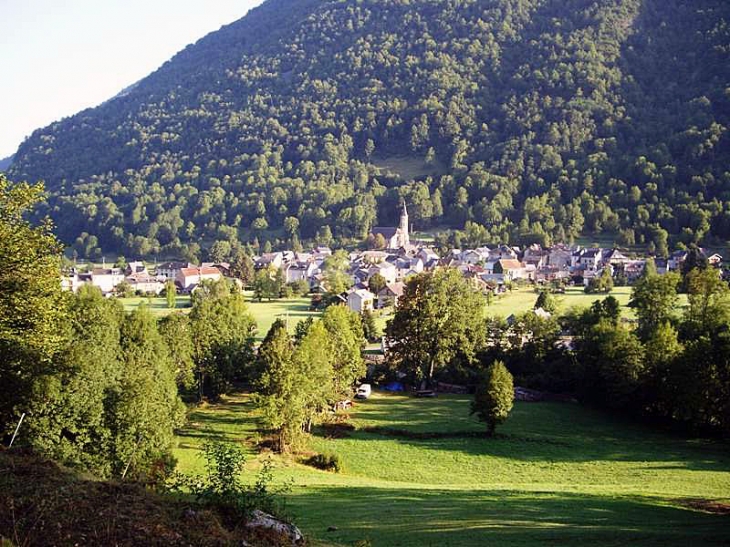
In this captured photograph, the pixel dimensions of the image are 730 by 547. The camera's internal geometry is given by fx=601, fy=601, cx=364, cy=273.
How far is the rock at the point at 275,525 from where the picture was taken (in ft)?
32.2

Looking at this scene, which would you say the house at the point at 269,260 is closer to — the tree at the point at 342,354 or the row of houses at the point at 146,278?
the row of houses at the point at 146,278

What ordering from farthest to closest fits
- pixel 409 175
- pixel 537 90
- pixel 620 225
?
pixel 537 90 < pixel 409 175 < pixel 620 225

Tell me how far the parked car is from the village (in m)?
32.1

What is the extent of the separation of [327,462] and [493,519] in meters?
10.8

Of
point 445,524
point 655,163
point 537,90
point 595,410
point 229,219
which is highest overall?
point 537,90

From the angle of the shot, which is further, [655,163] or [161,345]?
[655,163]

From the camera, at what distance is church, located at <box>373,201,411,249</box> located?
12812 centimetres

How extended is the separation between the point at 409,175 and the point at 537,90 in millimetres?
58822

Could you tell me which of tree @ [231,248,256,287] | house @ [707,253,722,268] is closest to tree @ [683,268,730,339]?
house @ [707,253,722,268]

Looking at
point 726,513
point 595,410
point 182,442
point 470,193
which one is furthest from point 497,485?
point 470,193

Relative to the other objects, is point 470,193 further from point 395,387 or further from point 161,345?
point 161,345

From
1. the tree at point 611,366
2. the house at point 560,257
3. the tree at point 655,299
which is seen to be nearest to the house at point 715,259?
the house at point 560,257

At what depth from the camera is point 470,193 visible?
484 ft

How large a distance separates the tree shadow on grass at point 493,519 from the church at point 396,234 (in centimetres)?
10607
